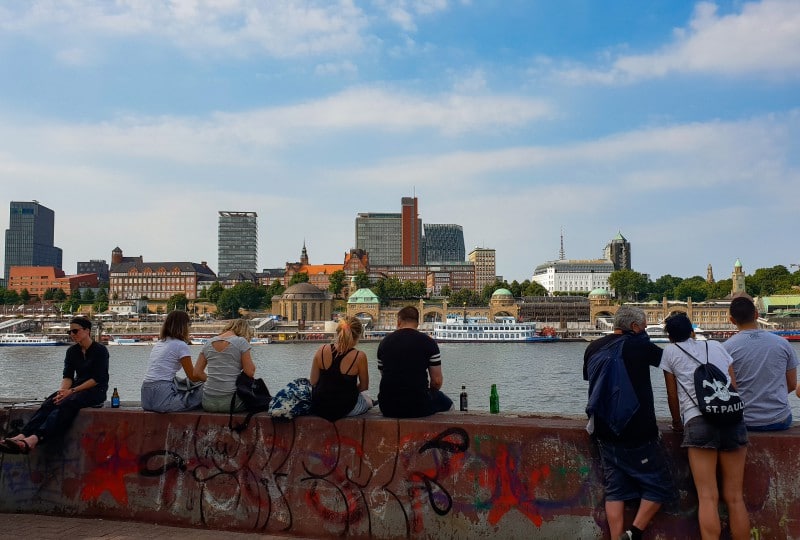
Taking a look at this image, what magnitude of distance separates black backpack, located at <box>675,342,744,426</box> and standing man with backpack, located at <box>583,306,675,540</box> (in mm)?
361

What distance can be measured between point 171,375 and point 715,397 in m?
5.03

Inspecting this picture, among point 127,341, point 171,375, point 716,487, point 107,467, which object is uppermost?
point 171,375

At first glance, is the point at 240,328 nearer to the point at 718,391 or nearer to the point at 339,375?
the point at 339,375

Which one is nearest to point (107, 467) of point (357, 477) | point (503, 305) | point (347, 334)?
point (357, 477)

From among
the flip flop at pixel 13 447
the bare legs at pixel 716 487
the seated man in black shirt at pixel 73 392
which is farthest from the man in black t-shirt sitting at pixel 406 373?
the flip flop at pixel 13 447

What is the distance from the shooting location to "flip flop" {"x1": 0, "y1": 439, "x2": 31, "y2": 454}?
6.25 meters

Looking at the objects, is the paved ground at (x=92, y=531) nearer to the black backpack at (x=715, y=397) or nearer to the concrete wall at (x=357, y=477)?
the concrete wall at (x=357, y=477)

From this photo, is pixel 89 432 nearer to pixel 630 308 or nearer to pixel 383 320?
pixel 630 308

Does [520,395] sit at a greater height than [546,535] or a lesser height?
lesser

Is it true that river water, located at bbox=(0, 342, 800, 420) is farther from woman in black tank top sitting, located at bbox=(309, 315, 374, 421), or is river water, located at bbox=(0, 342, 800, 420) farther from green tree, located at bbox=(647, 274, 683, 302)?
green tree, located at bbox=(647, 274, 683, 302)

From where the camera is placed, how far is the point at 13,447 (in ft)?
20.5

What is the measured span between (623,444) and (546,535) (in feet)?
3.41

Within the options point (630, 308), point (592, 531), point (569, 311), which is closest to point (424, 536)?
point (592, 531)

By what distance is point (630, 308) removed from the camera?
560 centimetres
